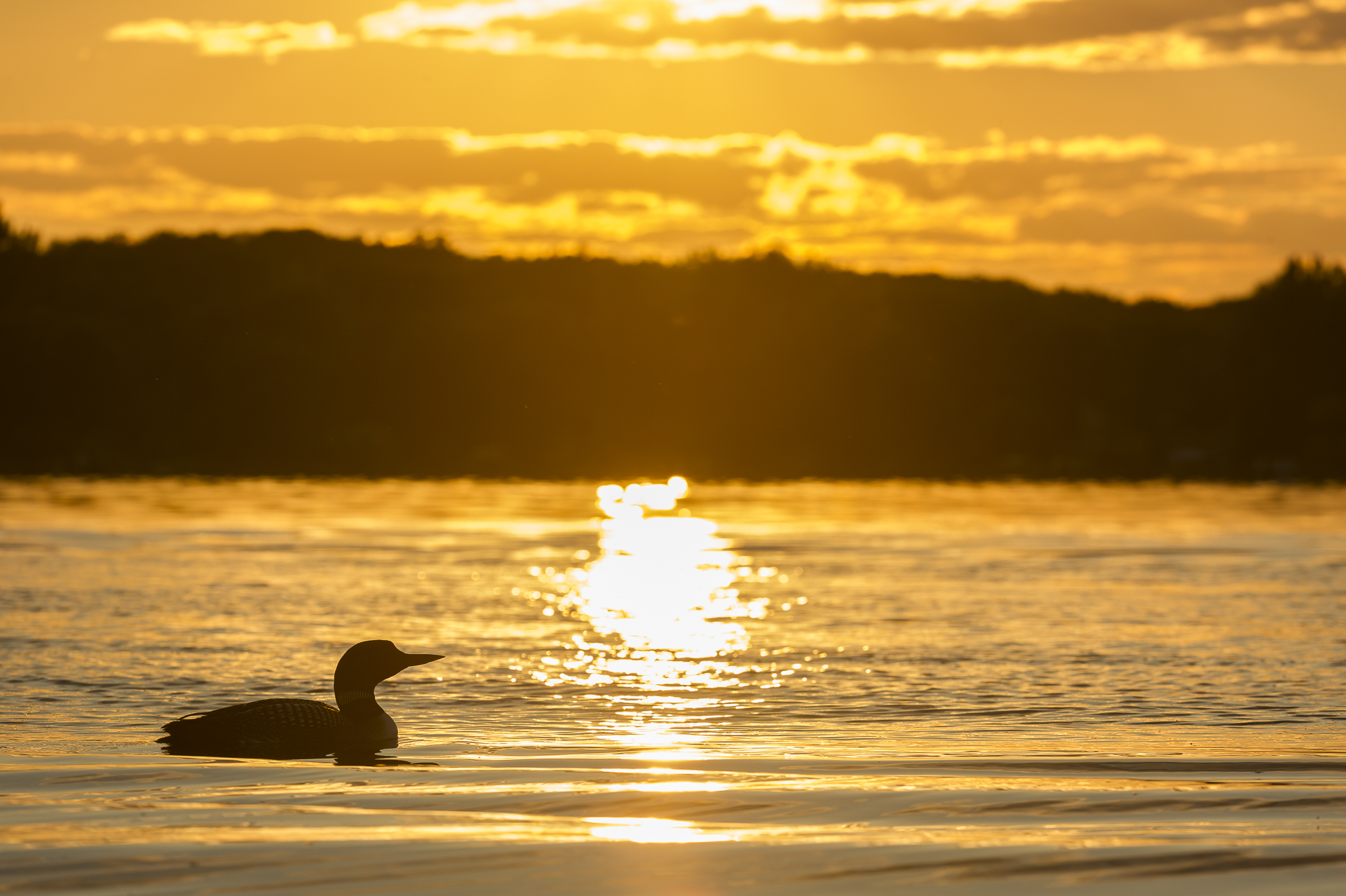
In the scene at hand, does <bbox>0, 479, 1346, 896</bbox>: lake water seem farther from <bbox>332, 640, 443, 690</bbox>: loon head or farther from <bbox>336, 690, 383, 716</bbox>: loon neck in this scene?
<bbox>332, 640, 443, 690</bbox>: loon head

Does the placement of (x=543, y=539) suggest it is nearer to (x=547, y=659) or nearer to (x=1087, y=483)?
(x=547, y=659)

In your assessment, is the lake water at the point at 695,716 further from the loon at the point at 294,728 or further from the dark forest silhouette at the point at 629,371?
the dark forest silhouette at the point at 629,371

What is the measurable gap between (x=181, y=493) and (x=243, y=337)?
42.0 m

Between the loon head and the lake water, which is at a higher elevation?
the loon head

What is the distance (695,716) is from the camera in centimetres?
1330

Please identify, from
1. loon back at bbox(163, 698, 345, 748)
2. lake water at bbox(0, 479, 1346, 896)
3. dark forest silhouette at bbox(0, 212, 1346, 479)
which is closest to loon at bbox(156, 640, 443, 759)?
loon back at bbox(163, 698, 345, 748)

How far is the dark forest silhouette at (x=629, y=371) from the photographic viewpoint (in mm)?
75688

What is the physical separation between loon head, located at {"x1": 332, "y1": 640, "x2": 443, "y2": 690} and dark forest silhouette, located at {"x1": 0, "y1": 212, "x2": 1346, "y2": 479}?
5267 centimetres

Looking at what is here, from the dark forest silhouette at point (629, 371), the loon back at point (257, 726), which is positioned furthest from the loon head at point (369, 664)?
the dark forest silhouette at point (629, 371)

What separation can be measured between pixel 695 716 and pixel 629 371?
3039 inches

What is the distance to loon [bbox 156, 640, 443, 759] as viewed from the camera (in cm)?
1145

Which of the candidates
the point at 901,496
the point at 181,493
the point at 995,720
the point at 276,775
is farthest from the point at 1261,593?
the point at 181,493

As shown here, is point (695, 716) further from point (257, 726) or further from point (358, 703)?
point (257, 726)

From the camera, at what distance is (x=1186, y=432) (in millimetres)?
85312
